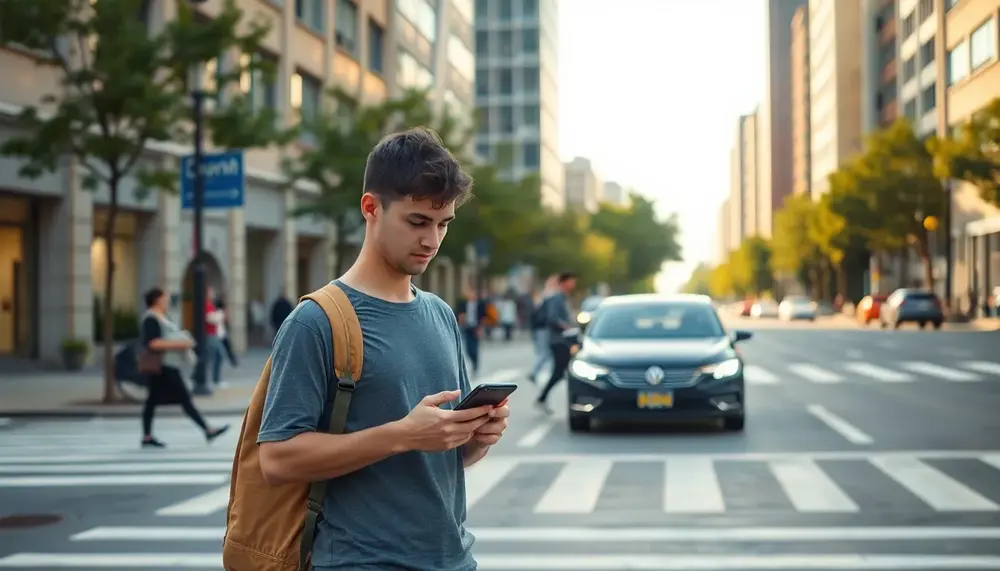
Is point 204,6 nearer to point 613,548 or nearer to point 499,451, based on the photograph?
point 499,451

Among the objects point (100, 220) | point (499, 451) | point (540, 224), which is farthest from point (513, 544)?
point (540, 224)

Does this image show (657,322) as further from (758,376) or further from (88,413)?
(758,376)

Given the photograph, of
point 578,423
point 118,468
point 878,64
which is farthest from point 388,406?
point 878,64

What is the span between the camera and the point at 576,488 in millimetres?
10555

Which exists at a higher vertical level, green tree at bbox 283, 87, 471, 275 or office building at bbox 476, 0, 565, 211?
office building at bbox 476, 0, 565, 211

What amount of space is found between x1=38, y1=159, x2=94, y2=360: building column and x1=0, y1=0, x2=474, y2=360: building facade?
0.07ft

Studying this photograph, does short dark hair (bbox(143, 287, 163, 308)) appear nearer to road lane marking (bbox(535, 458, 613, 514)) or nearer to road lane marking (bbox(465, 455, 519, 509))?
road lane marking (bbox(465, 455, 519, 509))

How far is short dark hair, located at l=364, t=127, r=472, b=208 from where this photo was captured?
2.95 m

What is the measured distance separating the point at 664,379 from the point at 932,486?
14.3 ft

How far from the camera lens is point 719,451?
512 inches

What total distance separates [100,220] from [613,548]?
76.3 feet

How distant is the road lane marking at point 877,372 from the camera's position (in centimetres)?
2358

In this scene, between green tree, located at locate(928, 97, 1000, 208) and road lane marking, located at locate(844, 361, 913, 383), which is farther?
green tree, located at locate(928, 97, 1000, 208)

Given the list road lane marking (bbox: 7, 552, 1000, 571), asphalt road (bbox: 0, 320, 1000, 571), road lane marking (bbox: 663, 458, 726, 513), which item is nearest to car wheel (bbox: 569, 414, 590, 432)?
asphalt road (bbox: 0, 320, 1000, 571)
